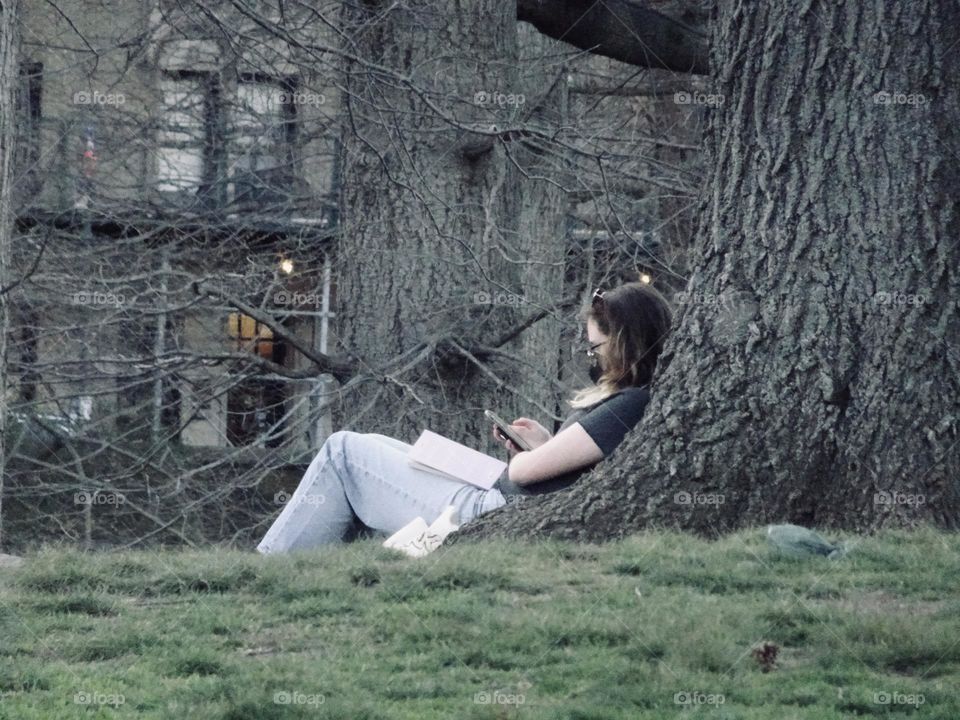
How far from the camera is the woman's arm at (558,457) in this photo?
649 centimetres

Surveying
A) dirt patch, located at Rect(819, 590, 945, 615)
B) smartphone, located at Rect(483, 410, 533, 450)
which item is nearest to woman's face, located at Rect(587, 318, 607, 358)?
smartphone, located at Rect(483, 410, 533, 450)

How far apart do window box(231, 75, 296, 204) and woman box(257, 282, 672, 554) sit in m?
7.77

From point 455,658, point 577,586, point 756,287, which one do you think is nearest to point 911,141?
point 756,287

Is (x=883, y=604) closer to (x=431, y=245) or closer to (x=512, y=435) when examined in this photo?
(x=512, y=435)

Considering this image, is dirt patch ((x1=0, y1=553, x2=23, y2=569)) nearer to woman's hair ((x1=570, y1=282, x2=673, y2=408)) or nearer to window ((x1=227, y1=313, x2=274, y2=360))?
woman's hair ((x1=570, y1=282, x2=673, y2=408))

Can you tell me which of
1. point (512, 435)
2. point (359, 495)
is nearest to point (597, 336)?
point (512, 435)

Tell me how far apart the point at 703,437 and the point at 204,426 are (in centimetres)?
1701

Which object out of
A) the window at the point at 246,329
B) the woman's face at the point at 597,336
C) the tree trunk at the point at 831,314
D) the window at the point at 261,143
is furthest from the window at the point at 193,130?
the tree trunk at the point at 831,314

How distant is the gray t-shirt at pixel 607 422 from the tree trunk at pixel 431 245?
4011mm

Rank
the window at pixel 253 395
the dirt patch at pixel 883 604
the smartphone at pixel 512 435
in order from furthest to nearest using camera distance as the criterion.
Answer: the window at pixel 253 395 < the smartphone at pixel 512 435 < the dirt patch at pixel 883 604

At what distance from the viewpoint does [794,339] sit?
5.83 m

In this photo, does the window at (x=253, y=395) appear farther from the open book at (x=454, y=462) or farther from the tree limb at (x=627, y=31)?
the open book at (x=454, y=462)

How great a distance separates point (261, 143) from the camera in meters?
16.2

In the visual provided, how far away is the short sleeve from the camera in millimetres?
6480
